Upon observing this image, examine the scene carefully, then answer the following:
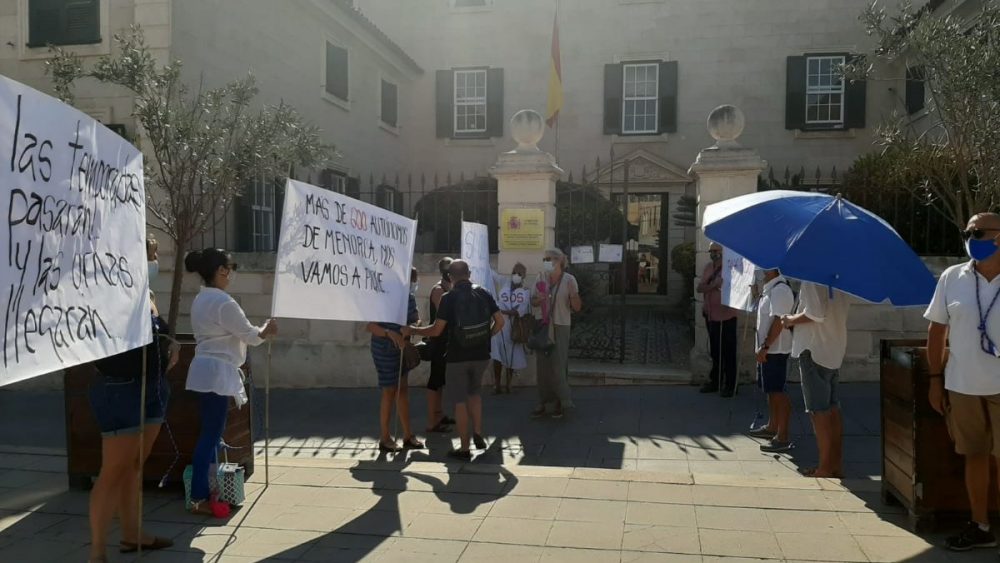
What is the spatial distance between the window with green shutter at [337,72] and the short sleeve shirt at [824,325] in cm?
1192

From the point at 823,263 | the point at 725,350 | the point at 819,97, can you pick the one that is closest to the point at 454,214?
the point at 725,350

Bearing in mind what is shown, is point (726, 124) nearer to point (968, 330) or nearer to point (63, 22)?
point (968, 330)

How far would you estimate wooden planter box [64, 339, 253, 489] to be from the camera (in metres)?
5.25

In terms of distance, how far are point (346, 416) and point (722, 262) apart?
4520 mm

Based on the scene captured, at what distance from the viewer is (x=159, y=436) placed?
525 cm

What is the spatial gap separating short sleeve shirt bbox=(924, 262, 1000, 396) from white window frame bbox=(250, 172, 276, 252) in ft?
30.3

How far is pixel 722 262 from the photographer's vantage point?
320 inches

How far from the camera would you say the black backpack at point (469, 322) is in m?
6.13

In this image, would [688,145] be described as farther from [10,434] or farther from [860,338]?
[10,434]

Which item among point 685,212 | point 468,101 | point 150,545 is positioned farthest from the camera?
point 468,101

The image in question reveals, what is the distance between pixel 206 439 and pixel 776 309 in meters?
4.36

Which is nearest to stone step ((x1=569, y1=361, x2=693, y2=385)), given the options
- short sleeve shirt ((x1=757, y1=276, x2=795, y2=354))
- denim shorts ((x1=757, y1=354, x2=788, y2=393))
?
denim shorts ((x1=757, y1=354, x2=788, y2=393))

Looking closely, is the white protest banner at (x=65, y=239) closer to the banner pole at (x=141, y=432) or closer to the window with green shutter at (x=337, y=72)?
the banner pole at (x=141, y=432)

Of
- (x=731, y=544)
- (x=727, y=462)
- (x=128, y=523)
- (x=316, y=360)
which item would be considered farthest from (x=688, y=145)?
(x=128, y=523)
